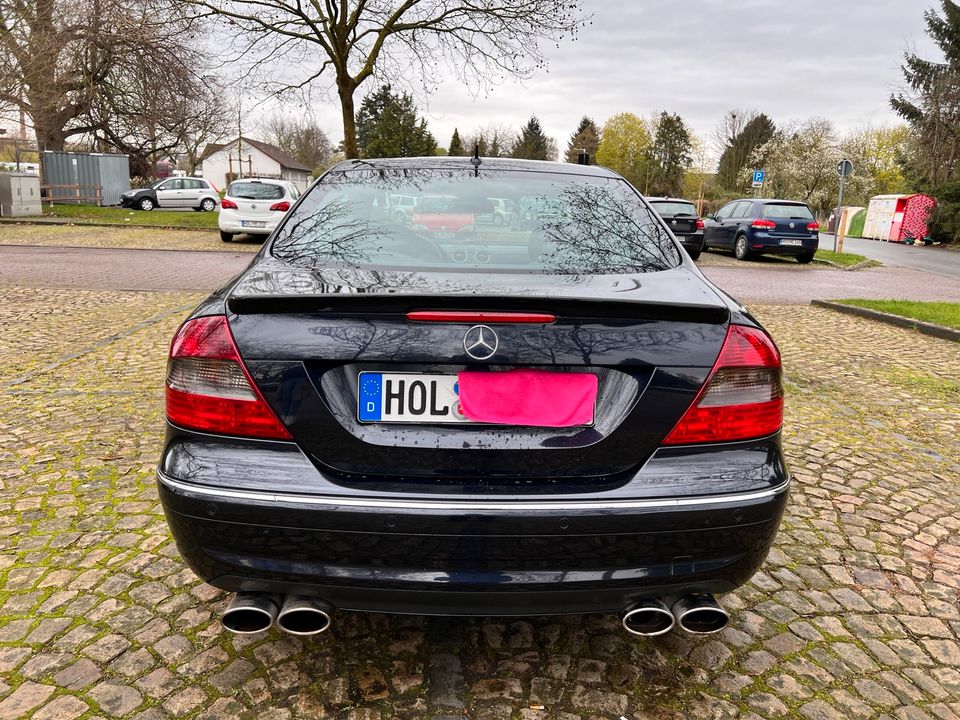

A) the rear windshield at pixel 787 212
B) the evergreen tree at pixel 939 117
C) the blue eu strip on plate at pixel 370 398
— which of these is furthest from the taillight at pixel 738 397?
the evergreen tree at pixel 939 117

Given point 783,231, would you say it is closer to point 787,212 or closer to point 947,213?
point 787,212

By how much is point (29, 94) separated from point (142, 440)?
23.1 m

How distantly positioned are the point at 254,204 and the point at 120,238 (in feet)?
13.8

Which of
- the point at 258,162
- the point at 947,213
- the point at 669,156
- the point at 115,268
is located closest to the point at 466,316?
the point at 115,268

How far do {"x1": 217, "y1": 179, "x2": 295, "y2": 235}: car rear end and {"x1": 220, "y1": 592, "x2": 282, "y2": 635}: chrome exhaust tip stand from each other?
1711 centimetres

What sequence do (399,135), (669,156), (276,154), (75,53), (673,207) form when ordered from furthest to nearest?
(276,154)
(669,156)
(399,135)
(75,53)
(673,207)

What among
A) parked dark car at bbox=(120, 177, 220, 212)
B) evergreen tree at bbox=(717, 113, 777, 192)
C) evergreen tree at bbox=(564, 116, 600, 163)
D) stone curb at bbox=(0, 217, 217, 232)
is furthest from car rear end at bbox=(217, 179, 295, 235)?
evergreen tree at bbox=(564, 116, 600, 163)

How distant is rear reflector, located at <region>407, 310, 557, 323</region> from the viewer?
6.07 feet

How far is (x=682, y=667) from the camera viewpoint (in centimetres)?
234

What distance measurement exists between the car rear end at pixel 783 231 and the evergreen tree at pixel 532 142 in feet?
243

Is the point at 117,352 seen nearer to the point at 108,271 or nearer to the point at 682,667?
the point at 682,667

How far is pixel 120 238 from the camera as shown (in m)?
19.4

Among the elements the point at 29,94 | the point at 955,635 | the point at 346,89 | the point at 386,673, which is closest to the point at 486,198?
the point at 386,673

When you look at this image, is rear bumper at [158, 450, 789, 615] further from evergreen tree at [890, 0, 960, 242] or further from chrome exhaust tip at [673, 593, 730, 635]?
evergreen tree at [890, 0, 960, 242]
